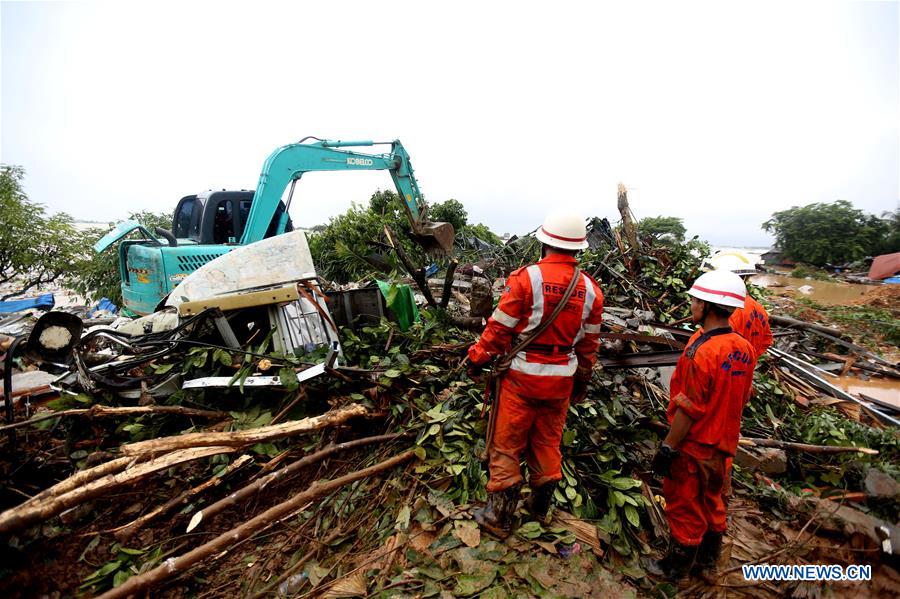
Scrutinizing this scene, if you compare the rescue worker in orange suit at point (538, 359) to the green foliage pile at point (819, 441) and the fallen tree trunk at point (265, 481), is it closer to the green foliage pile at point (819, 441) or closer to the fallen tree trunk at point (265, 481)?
the fallen tree trunk at point (265, 481)

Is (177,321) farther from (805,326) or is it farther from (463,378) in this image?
(805,326)

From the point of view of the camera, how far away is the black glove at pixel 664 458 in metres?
2.16

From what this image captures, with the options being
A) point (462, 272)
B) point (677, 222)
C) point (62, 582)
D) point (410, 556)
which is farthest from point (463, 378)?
point (677, 222)

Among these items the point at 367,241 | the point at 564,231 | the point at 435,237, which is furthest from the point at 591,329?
the point at 367,241

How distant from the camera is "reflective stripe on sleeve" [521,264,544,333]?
2.18m

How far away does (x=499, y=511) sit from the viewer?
7.66 feet

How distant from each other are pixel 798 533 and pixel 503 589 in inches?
90.4

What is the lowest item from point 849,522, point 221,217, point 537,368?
point 849,522

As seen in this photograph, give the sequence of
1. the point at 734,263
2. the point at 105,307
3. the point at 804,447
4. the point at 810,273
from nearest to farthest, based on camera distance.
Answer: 1. the point at 804,447
2. the point at 734,263
3. the point at 105,307
4. the point at 810,273

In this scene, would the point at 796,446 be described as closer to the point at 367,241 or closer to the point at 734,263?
the point at 734,263

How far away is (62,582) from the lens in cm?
221

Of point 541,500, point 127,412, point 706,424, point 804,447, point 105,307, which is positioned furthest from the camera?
point 105,307

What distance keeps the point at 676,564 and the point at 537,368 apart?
1.43 m

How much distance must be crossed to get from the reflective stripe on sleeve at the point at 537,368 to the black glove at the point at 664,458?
65 cm
